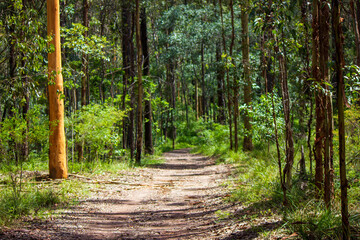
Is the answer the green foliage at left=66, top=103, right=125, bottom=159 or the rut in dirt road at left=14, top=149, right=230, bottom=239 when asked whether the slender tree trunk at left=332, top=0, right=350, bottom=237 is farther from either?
the green foliage at left=66, top=103, right=125, bottom=159

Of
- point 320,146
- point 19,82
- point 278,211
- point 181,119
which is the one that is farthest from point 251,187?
point 181,119

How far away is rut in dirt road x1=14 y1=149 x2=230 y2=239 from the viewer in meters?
4.95

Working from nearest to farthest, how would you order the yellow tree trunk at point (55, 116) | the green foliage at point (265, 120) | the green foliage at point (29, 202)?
the green foliage at point (29, 202)
the yellow tree trunk at point (55, 116)
the green foliage at point (265, 120)

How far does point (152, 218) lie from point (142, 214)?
1.26 ft

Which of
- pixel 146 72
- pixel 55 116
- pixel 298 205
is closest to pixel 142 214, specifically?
pixel 298 205

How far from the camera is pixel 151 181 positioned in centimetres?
1035

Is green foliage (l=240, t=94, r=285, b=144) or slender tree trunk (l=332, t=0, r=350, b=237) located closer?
slender tree trunk (l=332, t=0, r=350, b=237)

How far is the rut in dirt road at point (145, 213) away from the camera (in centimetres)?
495

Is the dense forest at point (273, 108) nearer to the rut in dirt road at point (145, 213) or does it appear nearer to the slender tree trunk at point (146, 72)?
the slender tree trunk at point (146, 72)

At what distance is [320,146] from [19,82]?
5258mm

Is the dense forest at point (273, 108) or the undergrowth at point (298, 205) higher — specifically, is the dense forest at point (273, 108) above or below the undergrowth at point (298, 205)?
above

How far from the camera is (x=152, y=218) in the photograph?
599 cm

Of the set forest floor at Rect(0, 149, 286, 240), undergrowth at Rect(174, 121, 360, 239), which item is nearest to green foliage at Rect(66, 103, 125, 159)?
forest floor at Rect(0, 149, 286, 240)

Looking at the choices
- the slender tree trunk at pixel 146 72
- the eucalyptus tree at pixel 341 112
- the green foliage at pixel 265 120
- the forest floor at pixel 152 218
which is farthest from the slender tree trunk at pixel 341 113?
the slender tree trunk at pixel 146 72
